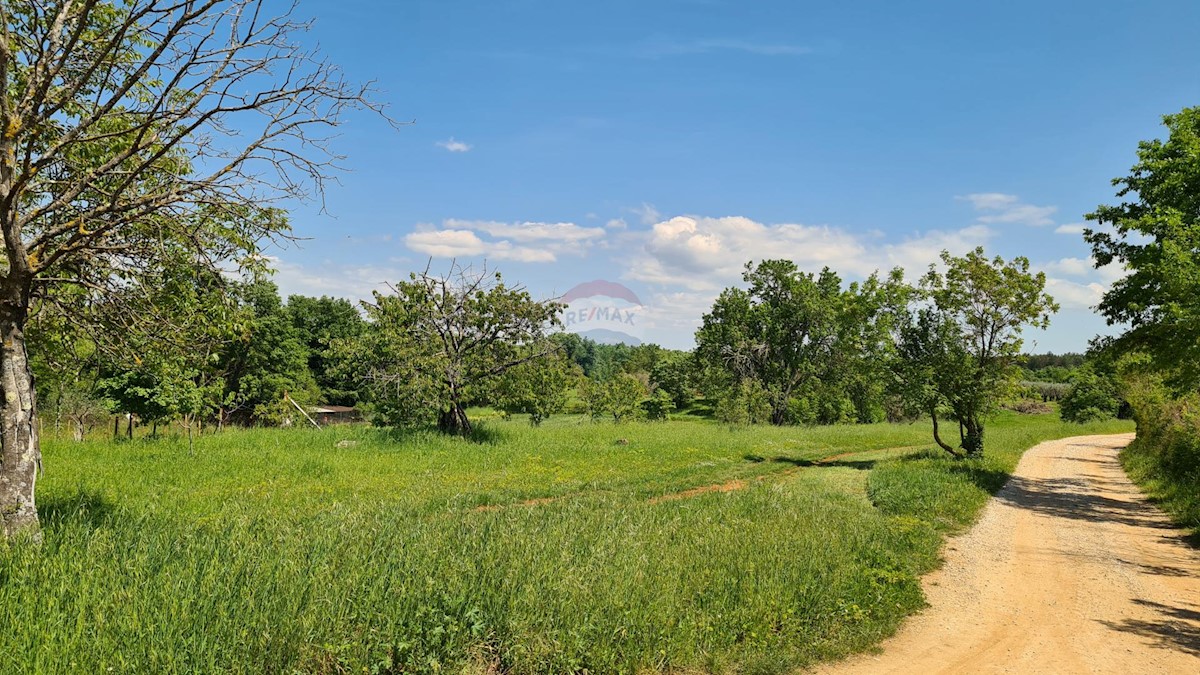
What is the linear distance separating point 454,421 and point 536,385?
3.53m

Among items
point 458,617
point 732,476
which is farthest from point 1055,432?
point 458,617

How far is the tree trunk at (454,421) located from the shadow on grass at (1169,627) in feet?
64.0


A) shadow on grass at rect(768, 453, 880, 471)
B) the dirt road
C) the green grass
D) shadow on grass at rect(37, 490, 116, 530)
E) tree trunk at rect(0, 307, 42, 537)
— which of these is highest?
tree trunk at rect(0, 307, 42, 537)

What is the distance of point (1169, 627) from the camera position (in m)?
7.16

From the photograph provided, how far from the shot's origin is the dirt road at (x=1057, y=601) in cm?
621

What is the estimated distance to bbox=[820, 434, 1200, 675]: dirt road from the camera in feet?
20.4

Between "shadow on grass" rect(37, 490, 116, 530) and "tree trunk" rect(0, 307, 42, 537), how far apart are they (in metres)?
0.70

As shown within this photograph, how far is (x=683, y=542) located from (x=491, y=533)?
272cm

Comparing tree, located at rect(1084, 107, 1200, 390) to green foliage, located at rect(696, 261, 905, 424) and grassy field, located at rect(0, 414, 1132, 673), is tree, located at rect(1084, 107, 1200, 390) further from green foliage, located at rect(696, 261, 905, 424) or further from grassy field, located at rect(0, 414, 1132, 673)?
green foliage, located at rect(696, 261, 905, 424)

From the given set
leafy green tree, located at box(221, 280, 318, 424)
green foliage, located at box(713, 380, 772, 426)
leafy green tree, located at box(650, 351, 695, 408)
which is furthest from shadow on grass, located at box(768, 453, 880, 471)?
leafy green tree, located at box(650, 351, 695, 408)

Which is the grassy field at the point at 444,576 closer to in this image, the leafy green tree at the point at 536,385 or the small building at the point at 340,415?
the leafy green tree at the point at 536,385

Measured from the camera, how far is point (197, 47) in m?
5.55

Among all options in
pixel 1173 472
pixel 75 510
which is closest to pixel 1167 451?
pixel 1173 472

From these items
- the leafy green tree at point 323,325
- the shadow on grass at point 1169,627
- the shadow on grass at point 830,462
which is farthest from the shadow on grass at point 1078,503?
the leafy green tree at point 323,325
